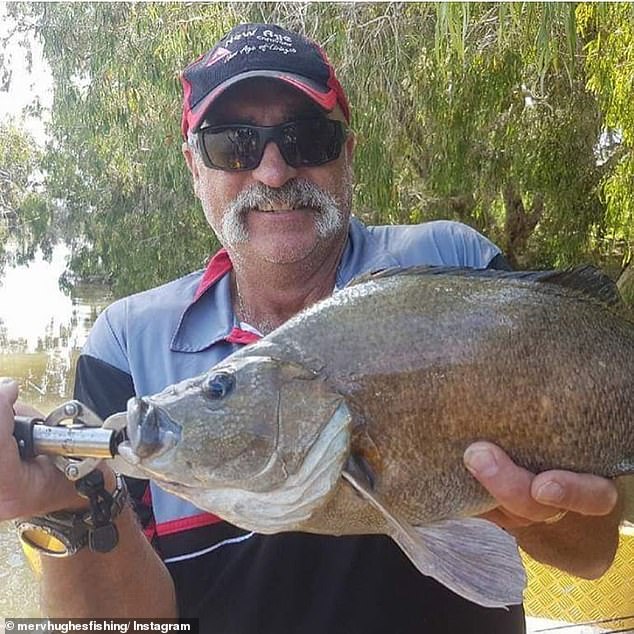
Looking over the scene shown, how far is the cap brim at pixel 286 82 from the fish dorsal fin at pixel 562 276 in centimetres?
67

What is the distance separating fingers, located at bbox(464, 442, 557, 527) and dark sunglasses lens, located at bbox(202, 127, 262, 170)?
988mm

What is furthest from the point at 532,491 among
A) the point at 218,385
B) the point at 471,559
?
the point at 218,385

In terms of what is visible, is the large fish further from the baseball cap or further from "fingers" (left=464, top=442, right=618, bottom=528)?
the baseball cap

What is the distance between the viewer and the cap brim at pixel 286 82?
2.06 meters

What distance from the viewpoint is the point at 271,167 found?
2.05 m

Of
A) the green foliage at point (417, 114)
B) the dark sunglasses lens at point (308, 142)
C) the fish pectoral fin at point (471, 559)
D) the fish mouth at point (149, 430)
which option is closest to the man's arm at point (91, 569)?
the fish mouth at point (149, 430)

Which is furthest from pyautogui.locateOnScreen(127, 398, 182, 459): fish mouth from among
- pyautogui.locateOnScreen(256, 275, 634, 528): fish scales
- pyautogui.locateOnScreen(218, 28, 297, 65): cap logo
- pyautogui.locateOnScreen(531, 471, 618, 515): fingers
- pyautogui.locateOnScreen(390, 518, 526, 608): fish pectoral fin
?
pyautogui.locateOnScreen(218, 28, 297, 65): cap logo

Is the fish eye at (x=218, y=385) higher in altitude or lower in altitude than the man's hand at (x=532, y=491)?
higher

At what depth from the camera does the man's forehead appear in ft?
6.86

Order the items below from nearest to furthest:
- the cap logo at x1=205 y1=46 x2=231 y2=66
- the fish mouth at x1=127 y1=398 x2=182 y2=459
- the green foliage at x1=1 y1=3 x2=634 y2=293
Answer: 1. the fish mouth at x1=127 y1=398 x2=182 y2=459
2. the cap logo at x1=205 y1=46 x2=231 y2=66
3. the green foliage at x1=1 y1=3 x2=634 y2=293

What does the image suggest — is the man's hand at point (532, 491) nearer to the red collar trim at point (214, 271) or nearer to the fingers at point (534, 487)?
the fingers at point (534, 487)

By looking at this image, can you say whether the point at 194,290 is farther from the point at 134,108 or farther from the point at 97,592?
the point at 134,108

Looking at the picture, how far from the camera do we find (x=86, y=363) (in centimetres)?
209

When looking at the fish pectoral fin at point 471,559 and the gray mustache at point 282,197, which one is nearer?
the fish pectoral fin at point 471,559
